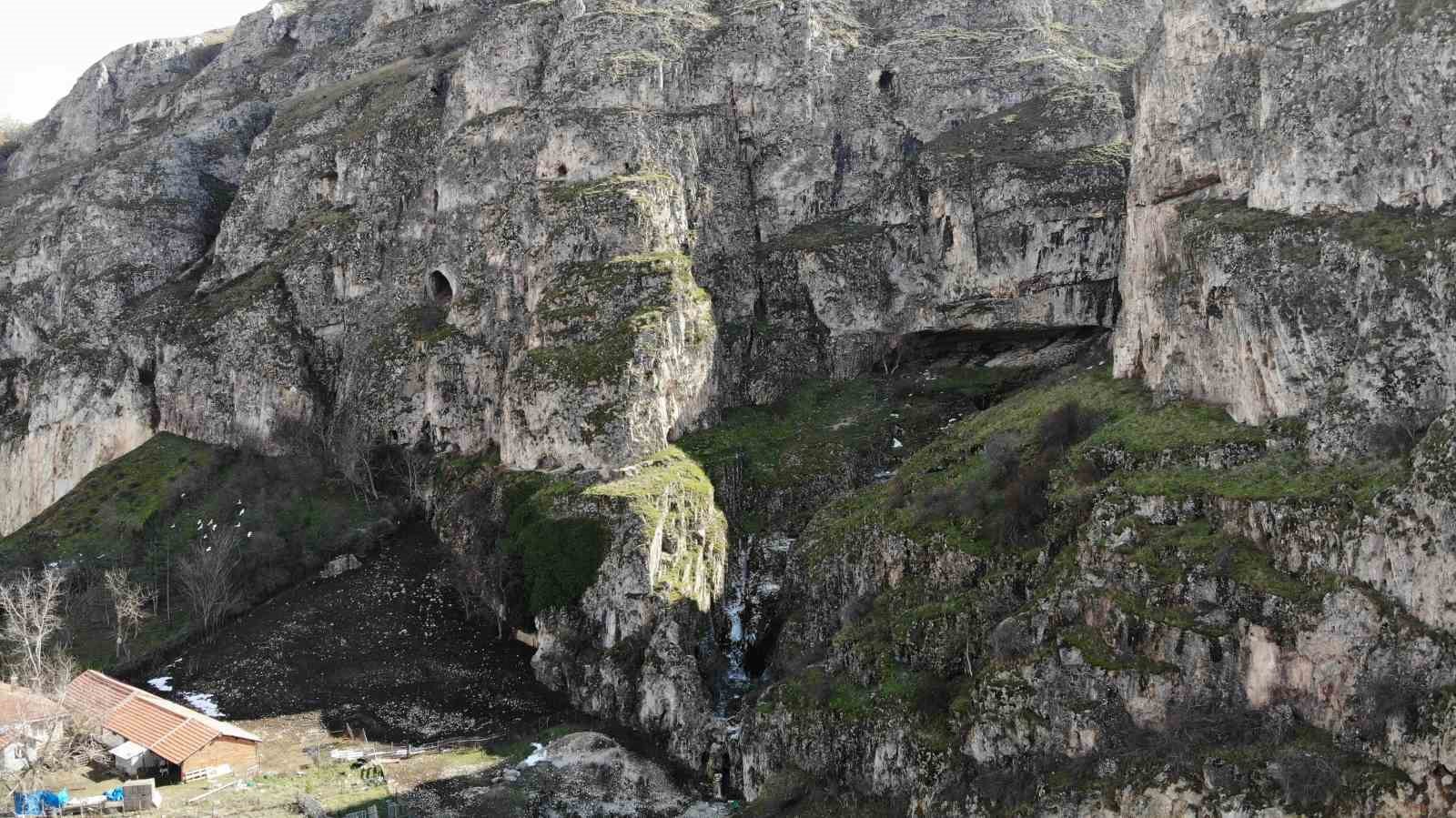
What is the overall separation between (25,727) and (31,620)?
20.0 meters

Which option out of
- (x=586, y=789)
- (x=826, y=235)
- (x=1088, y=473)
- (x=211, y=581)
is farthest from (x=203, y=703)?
(x=826, y=235)

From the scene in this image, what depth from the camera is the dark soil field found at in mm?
65750

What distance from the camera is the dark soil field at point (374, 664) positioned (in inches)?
2589

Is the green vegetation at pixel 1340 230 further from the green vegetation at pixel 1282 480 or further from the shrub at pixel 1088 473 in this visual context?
the shrub at pixel 1088 473

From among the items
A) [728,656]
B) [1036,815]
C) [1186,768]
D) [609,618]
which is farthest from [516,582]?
[1186,768]

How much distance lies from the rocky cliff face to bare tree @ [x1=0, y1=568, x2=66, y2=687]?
18523 millimetres

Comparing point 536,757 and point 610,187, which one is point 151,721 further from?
point 610,187

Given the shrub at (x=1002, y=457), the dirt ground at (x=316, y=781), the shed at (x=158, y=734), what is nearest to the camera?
the dirt ground at (x=316, y=781)

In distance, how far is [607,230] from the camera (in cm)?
8625

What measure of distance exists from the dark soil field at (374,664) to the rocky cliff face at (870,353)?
2.91 m

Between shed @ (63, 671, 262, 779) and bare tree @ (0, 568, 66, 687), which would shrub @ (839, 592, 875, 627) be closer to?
shed @ (63, 671, 262, 779)

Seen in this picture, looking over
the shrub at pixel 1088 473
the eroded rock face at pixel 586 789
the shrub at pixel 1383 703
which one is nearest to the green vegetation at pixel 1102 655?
the shrub at pixel 1383 703

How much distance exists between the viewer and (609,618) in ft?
224

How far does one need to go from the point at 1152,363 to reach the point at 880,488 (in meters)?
16.0
